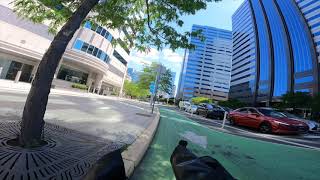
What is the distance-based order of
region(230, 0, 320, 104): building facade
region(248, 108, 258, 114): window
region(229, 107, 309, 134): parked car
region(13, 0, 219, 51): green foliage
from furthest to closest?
1. region(230, 0, 320, 104): building facade
2. region(248, 108, 258, 114): window
3. region(229, 107, 309, 134): parked car
4. region(13, 0, 219, 51): green foliage

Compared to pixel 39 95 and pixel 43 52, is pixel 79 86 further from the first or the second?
pixel 39 95

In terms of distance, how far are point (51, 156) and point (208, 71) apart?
17031 centimetres

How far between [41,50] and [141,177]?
30072 mm

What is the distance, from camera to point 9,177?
2412 millimetres

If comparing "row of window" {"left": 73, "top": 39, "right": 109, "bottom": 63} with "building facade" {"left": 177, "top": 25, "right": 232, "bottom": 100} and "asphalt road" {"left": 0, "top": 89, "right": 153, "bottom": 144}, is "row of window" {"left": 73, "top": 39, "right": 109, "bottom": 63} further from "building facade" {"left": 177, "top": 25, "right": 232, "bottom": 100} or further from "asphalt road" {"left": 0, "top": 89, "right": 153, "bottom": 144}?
"building facade" {"left": 177, "top": 25, "right": 232, "bottom": 100}

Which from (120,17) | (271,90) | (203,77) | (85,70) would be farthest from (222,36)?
(120,17)

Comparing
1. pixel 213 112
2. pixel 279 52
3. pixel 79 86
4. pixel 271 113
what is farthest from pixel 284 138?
pixel 279 52

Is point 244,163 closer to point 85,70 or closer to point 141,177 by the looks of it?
point 141,177

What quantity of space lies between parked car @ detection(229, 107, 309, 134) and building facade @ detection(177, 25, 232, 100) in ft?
490

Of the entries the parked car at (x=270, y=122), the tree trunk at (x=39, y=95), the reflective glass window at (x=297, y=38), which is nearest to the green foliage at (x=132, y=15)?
the tree trunk at (x=39, y=95)

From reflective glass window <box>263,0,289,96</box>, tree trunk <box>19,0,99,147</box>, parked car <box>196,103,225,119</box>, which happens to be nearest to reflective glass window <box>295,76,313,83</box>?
reflective glass window <box>263,0,289,96</box>

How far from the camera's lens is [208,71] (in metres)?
168

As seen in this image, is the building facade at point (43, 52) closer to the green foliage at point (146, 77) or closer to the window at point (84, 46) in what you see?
the window at point (84, 46)

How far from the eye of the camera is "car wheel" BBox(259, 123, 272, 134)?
11758 millimetres
